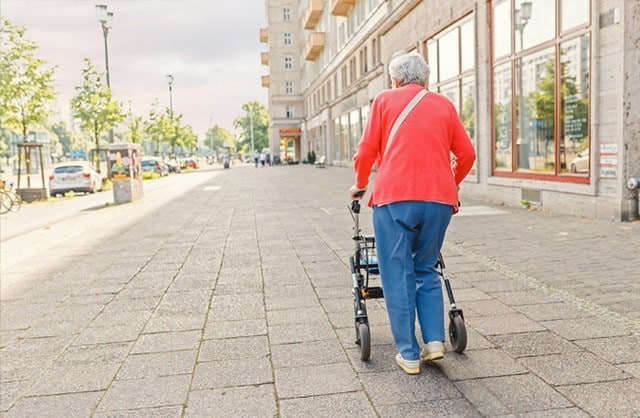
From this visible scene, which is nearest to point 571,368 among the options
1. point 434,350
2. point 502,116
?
point 434,350

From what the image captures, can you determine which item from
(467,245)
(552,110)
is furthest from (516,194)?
(467,245)

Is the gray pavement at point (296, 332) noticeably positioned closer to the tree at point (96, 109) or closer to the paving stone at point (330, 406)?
the paving stone at point (330, 406)

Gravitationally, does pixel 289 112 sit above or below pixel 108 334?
above

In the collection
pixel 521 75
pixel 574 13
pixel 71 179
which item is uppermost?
pixel 574 13

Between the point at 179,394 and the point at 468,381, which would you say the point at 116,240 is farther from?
the point at 468,381

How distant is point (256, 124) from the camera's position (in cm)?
12712

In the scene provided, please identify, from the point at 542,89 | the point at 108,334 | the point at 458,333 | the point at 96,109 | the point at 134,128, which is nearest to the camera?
the point at 458,333

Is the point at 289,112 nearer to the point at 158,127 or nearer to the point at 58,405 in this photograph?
the point at 158,127

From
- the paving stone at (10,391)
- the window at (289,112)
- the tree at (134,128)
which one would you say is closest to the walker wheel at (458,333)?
the paving stone at (10,391)

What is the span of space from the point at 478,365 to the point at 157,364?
199 centimetres

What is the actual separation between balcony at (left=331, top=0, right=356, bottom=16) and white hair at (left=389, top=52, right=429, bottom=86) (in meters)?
33.5

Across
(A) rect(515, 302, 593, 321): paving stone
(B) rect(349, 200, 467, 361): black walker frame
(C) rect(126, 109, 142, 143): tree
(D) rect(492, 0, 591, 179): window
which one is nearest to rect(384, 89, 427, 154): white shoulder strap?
(B) rect(349, 200, 467, 361): black walker frame

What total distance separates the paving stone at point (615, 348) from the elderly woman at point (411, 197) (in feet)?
3.42

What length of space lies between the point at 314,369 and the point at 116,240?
715 centimetres
